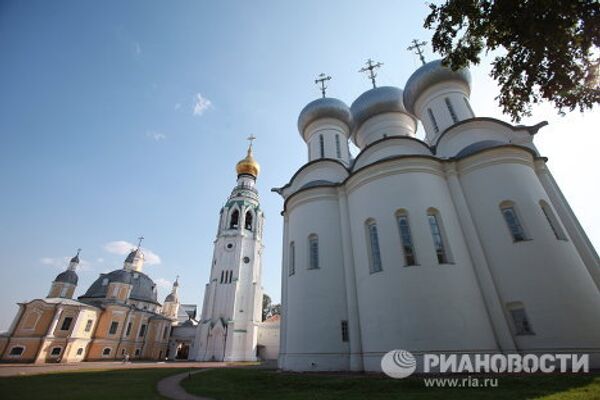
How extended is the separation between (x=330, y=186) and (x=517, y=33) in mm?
9891

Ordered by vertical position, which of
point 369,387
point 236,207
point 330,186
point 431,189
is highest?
point 236,207

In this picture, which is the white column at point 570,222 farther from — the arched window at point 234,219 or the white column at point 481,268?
the arched window at point 234,219

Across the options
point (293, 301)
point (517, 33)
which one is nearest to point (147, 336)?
point (293, 301)

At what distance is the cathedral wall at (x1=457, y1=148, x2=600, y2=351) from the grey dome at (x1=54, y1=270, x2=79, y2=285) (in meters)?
51.7

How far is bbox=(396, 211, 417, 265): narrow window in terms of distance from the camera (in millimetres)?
11375

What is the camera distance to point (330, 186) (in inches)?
617

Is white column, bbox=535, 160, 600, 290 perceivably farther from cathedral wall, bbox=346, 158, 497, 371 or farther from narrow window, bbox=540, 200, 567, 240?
cathedral wall, bbox=346, 158, 497, 371

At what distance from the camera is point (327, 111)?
2075cm

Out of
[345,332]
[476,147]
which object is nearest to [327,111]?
[476,147]

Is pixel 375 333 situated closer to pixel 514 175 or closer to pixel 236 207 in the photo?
pixel 514 175

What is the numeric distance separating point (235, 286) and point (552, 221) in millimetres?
31288

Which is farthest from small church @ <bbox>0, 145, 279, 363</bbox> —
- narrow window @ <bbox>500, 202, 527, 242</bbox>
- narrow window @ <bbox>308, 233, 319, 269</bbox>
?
narrow window @ <bbox>500, 202, 527, 242</bbox>

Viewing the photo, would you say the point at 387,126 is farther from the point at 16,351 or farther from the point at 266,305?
the point at 266,305

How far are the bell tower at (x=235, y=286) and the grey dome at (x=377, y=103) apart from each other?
23.6m
